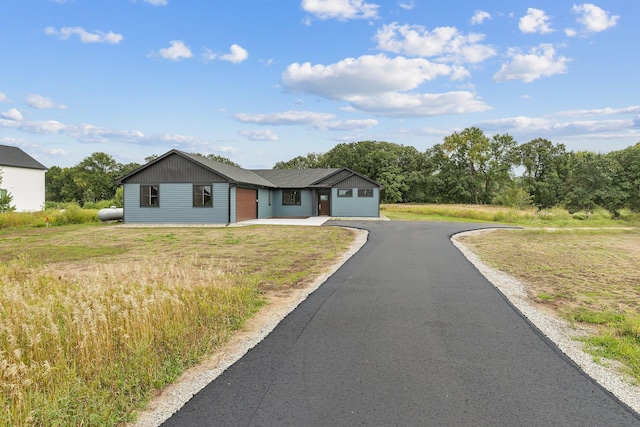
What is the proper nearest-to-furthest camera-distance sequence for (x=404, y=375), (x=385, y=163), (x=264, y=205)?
(x=404, y=375) → (x=264, y=205) → (x=385, y=163)

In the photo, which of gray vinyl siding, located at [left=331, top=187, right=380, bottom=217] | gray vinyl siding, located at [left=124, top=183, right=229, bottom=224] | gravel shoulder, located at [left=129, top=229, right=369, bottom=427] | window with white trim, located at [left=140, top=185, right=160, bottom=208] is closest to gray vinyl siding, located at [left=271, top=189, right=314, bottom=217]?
gray vinyl siding, located at [left=331, top=187, right=380, bottom=217]

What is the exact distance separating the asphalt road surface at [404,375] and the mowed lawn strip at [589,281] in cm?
78

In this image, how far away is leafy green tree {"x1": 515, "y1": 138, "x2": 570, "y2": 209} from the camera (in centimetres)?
5453

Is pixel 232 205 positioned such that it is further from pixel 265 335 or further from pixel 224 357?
pixel 224 357

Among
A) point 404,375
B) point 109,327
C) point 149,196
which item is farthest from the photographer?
point 149,196

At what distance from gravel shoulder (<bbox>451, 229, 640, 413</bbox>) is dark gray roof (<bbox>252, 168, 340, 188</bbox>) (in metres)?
25.3

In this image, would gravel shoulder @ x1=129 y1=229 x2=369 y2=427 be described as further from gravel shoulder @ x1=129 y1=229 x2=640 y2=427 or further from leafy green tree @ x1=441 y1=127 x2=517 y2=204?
leafy green tree @ x1=441 y1=127 x2=517 y2=204

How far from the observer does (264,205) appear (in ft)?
105

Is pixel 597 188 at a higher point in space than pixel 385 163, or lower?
lower

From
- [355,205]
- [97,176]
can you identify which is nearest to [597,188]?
[355,205]

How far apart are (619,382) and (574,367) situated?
411mm

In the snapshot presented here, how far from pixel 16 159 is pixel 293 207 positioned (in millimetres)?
29265

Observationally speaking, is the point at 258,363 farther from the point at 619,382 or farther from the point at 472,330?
the point at 619,382

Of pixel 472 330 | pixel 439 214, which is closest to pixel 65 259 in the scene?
pixel 472 330
